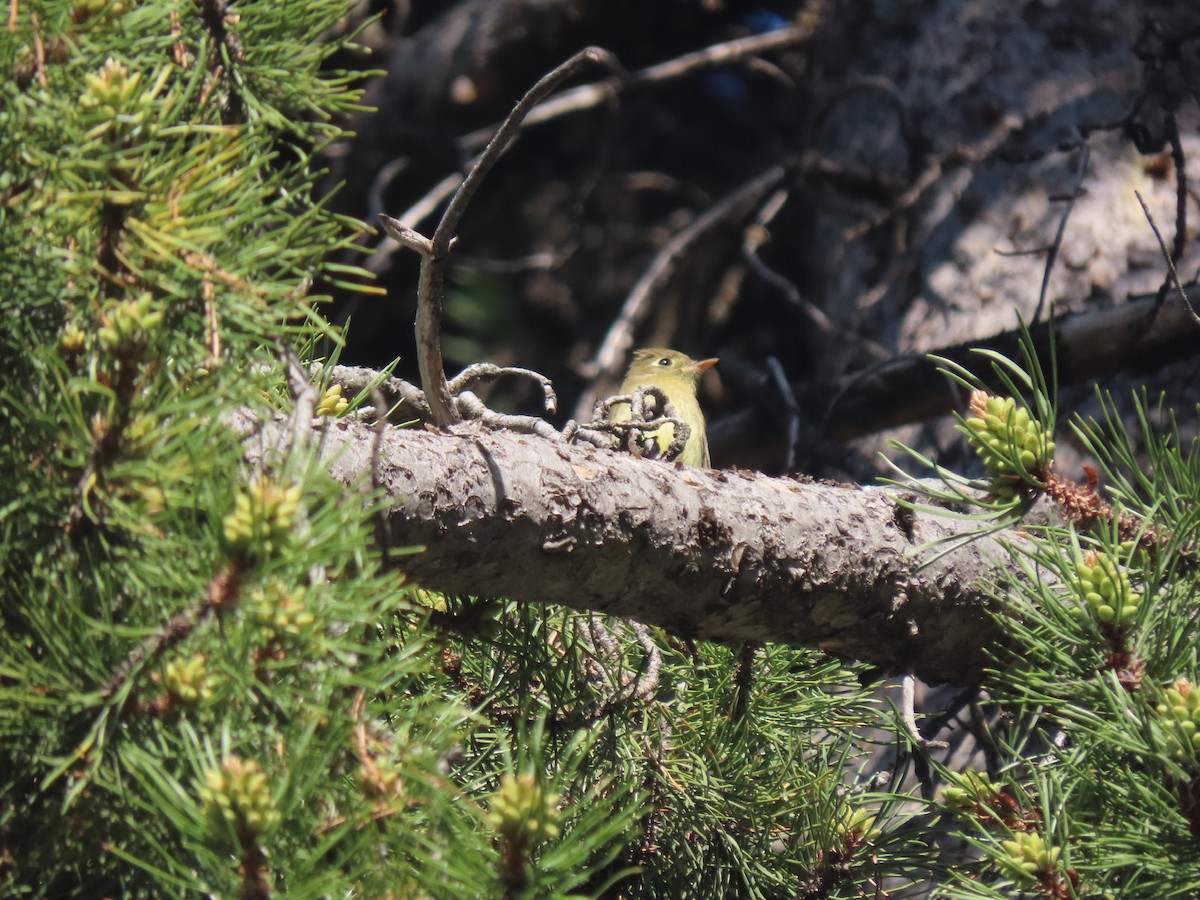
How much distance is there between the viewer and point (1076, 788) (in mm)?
1110

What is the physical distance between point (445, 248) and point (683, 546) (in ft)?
1.42

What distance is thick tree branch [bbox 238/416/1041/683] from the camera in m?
1.17

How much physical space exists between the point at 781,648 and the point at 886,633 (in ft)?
0.56

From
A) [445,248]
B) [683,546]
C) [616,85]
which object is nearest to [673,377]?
[616,85]

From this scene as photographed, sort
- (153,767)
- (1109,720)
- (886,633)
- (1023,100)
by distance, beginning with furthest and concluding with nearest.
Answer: (1023,100)
(886,633)
(1109,720)
(153,767)

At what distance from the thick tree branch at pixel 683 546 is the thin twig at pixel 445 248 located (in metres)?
0.06

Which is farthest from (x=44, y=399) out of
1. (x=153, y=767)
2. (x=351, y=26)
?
(x=351, y=26)

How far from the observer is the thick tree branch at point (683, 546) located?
3.83 feet

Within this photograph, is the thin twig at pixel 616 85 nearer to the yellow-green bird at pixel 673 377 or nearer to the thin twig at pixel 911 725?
the yellow-green bird at pixel 673 377

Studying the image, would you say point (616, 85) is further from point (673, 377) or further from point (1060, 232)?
point (1060, 232)

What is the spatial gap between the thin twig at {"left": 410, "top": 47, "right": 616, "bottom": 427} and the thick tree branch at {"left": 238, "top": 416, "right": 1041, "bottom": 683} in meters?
0.06

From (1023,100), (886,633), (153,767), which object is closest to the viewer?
(153,767)

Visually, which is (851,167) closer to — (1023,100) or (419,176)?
(1023,100)

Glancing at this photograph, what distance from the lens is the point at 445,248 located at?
1170 millimetres
